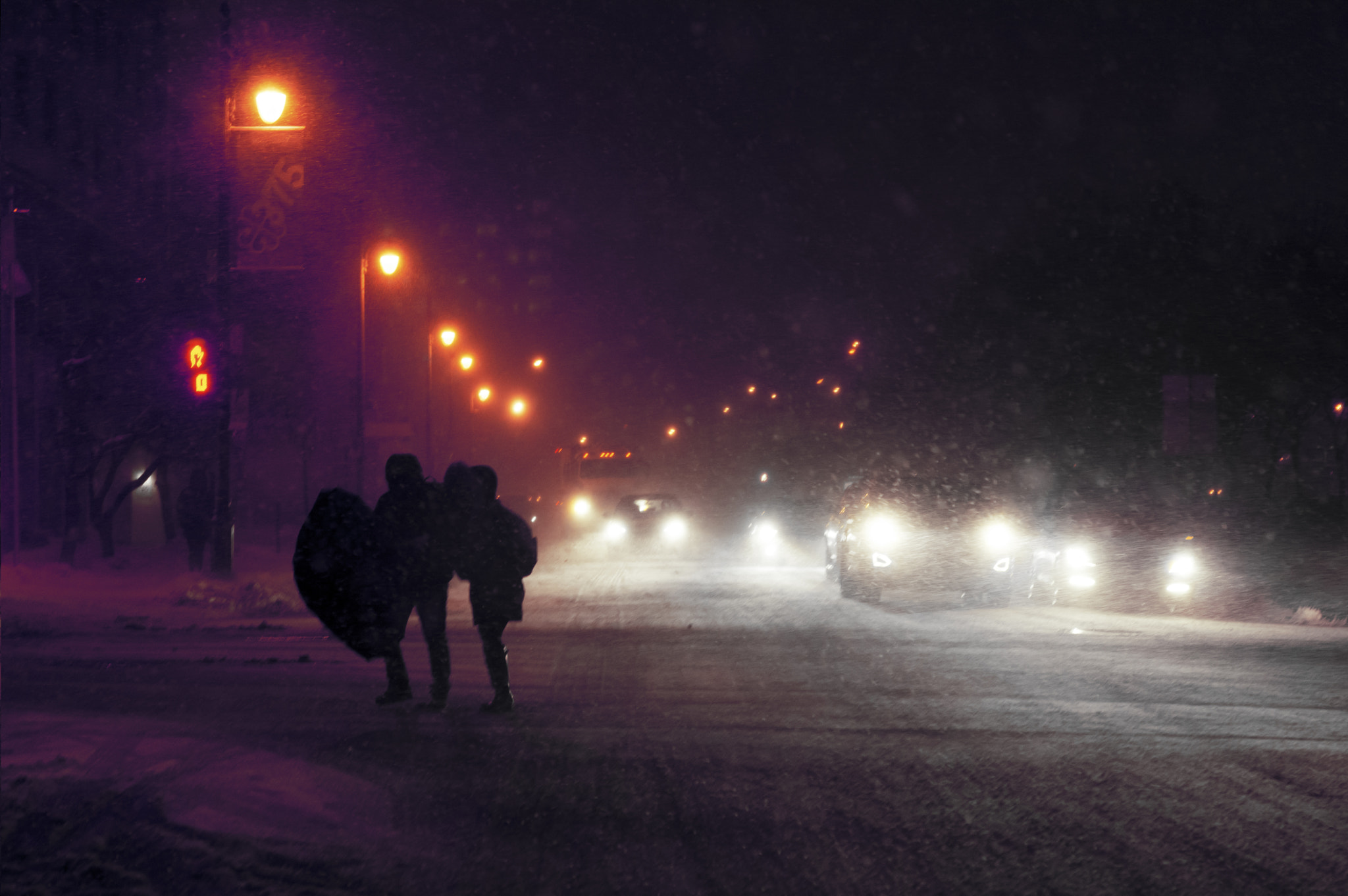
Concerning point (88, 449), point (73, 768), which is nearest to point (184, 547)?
point (88, 449)

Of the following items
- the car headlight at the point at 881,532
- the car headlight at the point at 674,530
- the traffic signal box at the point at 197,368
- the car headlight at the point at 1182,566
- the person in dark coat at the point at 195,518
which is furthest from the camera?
the car headlight at the point at 674,530

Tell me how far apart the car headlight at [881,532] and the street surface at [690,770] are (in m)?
5.62

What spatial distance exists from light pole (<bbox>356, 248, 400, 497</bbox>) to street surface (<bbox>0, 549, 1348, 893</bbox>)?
12.6 meters

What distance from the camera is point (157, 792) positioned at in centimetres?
600

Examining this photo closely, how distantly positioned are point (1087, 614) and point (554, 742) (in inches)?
448

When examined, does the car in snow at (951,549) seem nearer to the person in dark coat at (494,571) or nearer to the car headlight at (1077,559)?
the car headlight at (1077,559)

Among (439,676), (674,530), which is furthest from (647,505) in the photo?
(439,676)

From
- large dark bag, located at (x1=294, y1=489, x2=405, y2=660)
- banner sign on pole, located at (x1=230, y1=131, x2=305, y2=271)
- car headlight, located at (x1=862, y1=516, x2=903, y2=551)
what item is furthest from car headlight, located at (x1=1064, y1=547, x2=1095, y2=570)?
large dark bag, located at (x1=294, y1=489, x2=405, y2=660)

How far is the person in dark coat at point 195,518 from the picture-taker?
73.6ft

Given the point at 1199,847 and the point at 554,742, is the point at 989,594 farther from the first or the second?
the point at 1199,847

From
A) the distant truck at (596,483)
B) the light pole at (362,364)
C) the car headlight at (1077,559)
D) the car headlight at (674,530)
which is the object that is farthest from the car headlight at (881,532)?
the distant truck at (596,483)

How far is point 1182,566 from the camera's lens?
61.2 feet

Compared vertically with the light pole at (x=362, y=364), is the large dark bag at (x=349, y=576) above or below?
below

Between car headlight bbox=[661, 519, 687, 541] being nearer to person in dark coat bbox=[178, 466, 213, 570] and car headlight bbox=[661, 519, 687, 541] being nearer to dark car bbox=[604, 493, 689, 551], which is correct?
dark car bbox=[604, 493, 689, 551]
